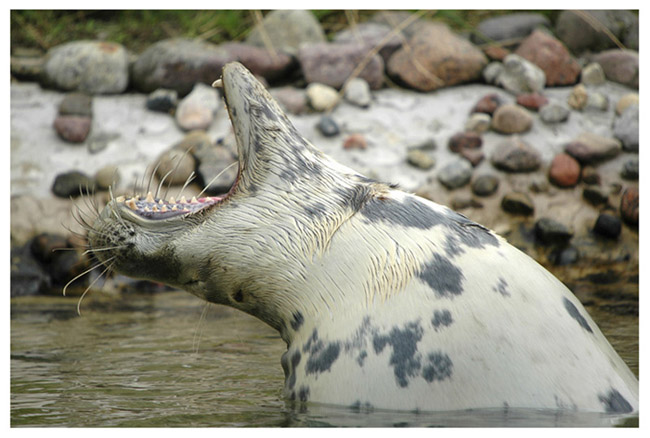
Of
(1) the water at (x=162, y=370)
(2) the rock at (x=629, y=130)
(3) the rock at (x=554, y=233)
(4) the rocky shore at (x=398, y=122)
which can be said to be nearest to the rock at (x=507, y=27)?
(4) the rocky shore at (x=398, y=122)

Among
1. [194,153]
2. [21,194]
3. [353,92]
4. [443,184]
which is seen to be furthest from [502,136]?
[21,194]

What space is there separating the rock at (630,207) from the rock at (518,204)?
0.81 metres

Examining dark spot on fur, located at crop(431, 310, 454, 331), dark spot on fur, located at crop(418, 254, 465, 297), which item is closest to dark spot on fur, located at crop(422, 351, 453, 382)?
dark spot on fur, located at crop(431, 310, 454, 331)

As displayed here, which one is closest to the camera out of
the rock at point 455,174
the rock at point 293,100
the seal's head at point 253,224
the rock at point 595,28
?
the seal's head at point 253,224

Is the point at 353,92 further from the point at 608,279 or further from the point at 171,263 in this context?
the point at 171,263

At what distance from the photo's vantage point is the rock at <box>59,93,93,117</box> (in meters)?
8.67

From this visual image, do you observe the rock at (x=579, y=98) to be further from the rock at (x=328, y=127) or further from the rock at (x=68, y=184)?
the rock at (x=68, y=184)

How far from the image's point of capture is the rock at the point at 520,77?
29.5ft

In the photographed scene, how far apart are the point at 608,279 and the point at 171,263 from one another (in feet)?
16.4

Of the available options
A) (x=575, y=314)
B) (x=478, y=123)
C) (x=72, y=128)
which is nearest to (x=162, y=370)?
(x=575, y=314)

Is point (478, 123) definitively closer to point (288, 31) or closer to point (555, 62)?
point (555, 62)

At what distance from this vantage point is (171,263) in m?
3.39

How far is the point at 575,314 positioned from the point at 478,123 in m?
5.69

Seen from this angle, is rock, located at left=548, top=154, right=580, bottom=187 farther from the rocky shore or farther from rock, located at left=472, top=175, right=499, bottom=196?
rock, located at left=472, top=175, right=499, bottom=196
